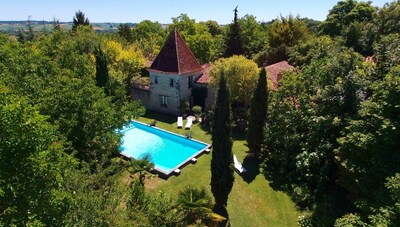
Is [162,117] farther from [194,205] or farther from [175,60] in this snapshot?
[194,205]

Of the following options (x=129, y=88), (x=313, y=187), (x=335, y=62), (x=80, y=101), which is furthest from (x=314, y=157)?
(x=129, y=88)

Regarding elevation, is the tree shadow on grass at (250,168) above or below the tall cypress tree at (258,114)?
below

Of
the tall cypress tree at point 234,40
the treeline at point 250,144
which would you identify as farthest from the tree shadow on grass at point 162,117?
the tall cypress tree at point 234,40

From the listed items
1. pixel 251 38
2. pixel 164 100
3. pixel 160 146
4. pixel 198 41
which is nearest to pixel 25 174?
pixel 160 146

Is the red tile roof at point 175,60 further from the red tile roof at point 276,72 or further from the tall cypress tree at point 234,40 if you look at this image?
the tall cypress tree at point 234,40

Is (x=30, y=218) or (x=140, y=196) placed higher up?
(x=30, y=218)

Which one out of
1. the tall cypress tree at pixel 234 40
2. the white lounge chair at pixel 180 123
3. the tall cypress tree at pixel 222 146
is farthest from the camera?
the tall cypress tree at pixel 234 40

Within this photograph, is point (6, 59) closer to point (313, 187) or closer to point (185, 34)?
point (313, 187)
